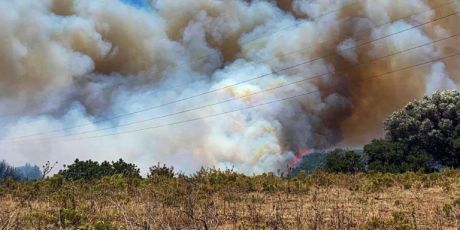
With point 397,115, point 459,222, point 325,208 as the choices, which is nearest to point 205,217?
point 459,222

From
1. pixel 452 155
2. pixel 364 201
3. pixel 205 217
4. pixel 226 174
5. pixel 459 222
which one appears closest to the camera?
pixel 205 217

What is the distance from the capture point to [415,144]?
54.2 metres

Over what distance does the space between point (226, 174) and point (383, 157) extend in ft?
86.1

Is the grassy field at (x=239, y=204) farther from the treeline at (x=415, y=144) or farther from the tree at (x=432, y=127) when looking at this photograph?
the tree at (x=432, y=127)

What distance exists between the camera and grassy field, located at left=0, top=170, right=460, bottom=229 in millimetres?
10492

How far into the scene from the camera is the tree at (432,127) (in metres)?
52.8

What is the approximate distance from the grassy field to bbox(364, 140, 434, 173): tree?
1794 centimetres

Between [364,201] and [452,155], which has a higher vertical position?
[452,155]

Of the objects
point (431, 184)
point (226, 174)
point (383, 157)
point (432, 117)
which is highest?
point (432, 117)

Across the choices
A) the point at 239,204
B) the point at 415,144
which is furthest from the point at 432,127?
the point at 239,204

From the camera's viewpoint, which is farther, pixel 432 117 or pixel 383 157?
pixel 432 117

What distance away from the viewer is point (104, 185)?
2312 centimetres

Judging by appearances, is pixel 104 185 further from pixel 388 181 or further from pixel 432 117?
pixel 432 117

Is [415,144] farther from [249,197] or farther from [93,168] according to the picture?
[249,197]
